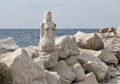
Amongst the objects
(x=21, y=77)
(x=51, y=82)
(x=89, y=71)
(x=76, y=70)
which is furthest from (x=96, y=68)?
(x=21, y=77)

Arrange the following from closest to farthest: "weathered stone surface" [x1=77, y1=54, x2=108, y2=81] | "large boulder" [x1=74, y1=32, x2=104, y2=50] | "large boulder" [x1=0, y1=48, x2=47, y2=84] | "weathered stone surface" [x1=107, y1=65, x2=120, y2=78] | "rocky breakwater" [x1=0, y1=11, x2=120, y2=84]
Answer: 1. "large boulder" [x1=0, y1=48, x2=47, y2=84]
2. "rocky breakwater" [x1=0, y1=11, x2=120, y2=84]
3. "weathered stone surface" [x1=77, y1=54, x2=108, y2=81]
4. "weathered stone surface" [x1=107, y1=65, x2=120, y2=78]
5. "large boulder" [x1=74, y1=32, x2=104, y2=50]

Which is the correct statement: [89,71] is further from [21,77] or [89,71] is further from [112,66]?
[21,77]

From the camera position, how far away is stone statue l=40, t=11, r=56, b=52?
39.5 feet

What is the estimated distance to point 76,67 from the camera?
12.7m

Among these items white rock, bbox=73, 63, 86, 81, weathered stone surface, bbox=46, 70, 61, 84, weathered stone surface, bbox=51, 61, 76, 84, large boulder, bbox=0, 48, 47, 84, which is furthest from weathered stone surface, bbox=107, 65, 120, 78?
large boulder, bbox=0, 48, 47, 84

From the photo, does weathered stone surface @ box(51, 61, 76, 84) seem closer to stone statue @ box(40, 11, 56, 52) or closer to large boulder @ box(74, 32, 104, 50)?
stone statue @ box(40, 11, 56, 52)

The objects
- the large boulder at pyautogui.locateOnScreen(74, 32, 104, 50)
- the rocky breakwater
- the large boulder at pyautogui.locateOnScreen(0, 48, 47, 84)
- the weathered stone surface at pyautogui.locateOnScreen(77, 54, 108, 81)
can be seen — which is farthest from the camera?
the large boulder at pyautogui.locateOnScreen(74, 32, 104, 50)

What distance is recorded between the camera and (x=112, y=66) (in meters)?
16.5

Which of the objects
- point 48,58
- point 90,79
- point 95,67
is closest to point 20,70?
point 48,58

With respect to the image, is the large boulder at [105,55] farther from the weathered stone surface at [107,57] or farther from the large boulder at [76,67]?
the large boulder at [76,67]

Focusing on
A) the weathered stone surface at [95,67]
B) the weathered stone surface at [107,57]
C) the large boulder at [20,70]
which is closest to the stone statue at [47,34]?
the large boulder at [20,70]

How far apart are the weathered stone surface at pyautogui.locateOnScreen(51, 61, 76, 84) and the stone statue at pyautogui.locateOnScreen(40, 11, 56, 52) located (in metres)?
0.75

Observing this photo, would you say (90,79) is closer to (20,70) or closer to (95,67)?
(95,67)

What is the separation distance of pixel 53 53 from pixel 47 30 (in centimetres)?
87
